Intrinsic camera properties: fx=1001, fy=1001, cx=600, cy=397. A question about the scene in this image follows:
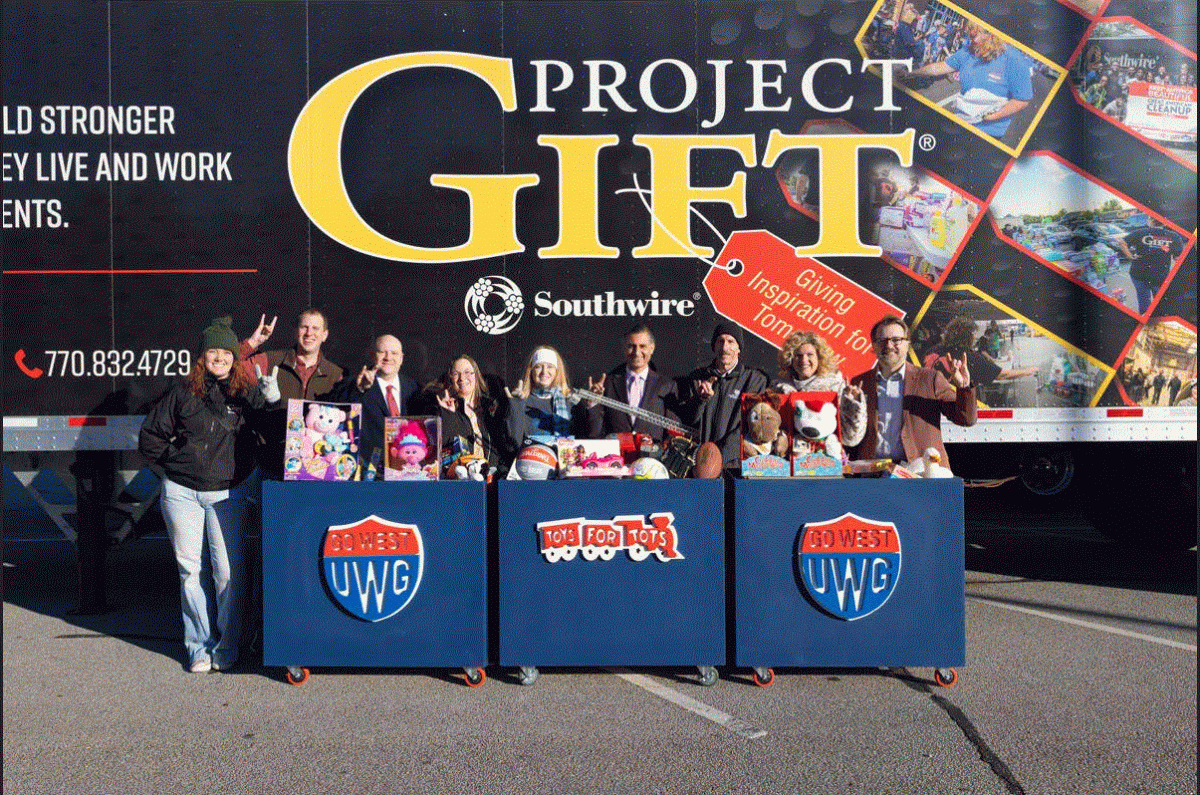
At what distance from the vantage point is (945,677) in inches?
190

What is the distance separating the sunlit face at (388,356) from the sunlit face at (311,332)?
0.47 m

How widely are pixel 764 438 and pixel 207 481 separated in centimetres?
283

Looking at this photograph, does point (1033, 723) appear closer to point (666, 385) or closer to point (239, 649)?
point (666, 385)

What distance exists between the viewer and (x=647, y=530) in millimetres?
4793

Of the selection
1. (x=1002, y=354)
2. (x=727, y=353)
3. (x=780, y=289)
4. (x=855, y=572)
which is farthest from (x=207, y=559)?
(x=1002, y=354)

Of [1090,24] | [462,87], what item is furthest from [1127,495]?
[462,87]

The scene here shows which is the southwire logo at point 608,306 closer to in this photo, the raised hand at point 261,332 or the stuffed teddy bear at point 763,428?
the stuffed teddy bear at point 763,428

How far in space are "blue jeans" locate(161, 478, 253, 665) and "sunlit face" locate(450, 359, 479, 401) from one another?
1.23 metres

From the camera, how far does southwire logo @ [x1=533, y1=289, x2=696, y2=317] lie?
19.5 feet

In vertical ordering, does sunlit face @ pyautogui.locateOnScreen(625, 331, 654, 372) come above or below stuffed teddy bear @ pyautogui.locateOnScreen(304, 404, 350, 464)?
above

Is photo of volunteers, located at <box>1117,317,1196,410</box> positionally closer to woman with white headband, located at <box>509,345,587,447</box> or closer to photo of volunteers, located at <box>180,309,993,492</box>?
photo of volunteers, located at <box>180,309,993,492</box>

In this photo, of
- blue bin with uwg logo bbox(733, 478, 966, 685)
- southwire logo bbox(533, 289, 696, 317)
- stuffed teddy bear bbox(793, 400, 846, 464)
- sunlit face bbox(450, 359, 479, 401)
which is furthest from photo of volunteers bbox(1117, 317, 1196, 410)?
sunlit face bbox(450, 359, 479, 401)

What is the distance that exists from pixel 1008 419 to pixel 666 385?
2.07 meters

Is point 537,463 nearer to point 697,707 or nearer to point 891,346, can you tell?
point 697,707
